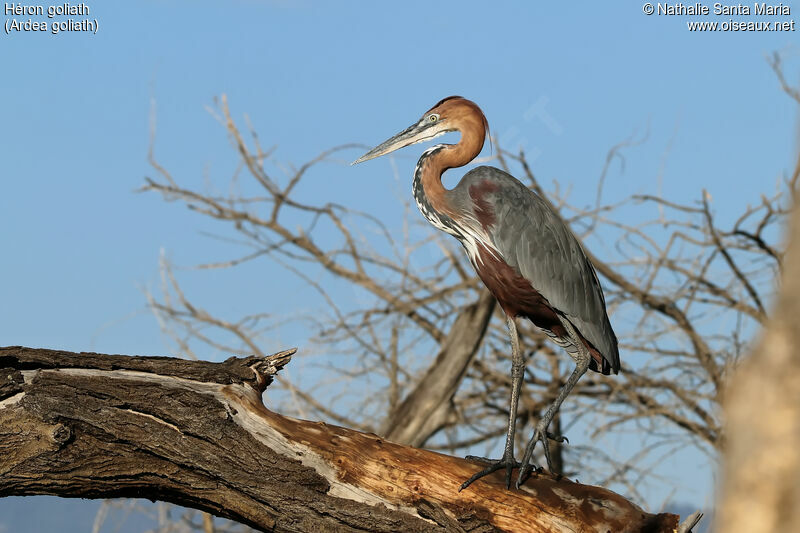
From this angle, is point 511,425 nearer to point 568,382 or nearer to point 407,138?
point 568,382

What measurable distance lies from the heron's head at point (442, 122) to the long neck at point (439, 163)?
24mm

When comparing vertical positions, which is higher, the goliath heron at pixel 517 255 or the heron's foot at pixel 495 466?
the goliath heron at pixel 517 255

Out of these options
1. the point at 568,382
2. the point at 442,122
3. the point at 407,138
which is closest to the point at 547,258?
the point at 568,382

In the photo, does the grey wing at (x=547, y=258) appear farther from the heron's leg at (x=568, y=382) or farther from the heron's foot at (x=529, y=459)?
the heron's foot at (x=529, y=459)

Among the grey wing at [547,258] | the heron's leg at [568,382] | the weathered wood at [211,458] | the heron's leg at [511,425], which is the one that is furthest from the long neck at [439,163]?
the weathered wood at [211,458]

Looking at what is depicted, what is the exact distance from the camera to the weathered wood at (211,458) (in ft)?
11.7

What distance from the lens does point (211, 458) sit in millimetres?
3580

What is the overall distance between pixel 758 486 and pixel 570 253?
9.62 ft

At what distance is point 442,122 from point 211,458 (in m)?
1.96

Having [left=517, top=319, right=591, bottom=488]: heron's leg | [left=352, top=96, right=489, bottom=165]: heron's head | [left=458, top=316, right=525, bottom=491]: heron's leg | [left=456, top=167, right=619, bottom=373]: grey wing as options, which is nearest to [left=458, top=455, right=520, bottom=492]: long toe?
[left=458, top=316, right=525, bottom=491]: heron's leg

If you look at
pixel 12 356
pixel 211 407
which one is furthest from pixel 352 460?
pixel 12 356

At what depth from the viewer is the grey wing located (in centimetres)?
413

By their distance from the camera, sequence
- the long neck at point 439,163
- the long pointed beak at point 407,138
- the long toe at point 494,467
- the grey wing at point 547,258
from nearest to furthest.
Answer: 1. the long toe at point 494,467
2. the grey wing at point 547,258
3. the long neck at point 439,163
4. the long pointed beak at point 407,138

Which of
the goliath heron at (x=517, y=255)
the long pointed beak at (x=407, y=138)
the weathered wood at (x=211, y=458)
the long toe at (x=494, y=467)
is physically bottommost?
the weathered wood at (x=211, y=458)
